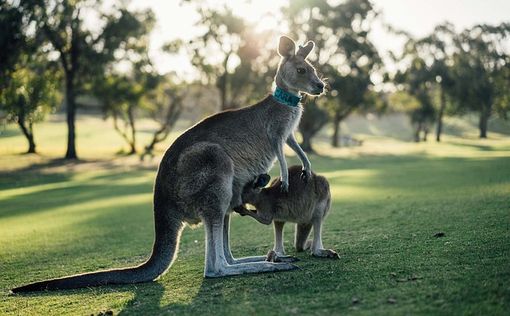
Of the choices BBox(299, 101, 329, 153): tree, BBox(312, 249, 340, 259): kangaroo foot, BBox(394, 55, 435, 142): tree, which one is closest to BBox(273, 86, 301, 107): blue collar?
BBox(312, 249, 340, 259): kangaroo foot

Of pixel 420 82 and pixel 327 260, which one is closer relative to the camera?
pixel 327 260

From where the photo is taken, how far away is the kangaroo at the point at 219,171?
220 inches

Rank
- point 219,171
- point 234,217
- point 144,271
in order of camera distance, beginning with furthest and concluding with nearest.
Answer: point 234,217 < point 144,271 < point 219,171

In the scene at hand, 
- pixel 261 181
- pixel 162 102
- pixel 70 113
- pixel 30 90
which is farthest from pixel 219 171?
pixel 162 102

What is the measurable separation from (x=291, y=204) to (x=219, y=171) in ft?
3.41

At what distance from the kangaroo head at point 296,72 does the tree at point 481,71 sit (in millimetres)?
57760

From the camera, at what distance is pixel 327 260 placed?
596 centimetres

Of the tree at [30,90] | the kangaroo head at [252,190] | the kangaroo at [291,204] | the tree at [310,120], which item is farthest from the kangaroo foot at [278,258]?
the tree at [310,120]

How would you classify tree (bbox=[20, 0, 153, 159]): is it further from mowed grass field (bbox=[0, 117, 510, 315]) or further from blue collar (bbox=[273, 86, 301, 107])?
blue collar (bbox=[273, 86, 301, 107])

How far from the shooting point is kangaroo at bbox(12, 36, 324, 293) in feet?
18.4

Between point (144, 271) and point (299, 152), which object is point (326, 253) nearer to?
point (299, 152)

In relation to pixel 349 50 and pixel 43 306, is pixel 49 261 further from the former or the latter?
pixel 349 50

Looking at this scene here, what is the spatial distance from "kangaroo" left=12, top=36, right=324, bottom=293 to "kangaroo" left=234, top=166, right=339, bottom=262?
0.15m

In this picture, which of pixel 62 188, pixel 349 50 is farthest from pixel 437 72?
pixel 62 188
